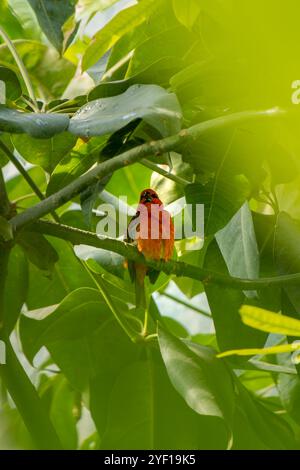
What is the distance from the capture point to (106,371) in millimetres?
1054

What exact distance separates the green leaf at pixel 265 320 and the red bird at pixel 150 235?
544 mm

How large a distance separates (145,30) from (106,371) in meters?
0.47

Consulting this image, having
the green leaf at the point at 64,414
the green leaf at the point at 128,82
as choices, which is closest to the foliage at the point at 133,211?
the green leaf at the point at 128,82

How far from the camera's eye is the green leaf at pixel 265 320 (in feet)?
1.04

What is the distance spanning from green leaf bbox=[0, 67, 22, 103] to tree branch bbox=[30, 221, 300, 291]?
146 mm

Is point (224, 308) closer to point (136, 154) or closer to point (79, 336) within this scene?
point (79, 336)

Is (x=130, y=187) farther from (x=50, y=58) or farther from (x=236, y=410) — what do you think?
(x=236, y=410)

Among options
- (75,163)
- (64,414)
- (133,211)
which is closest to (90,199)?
(75,163)

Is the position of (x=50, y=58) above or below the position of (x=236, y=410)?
above

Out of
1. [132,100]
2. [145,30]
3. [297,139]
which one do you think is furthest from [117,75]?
[297,139]

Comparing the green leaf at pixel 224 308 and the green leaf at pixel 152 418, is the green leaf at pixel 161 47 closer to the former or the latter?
the green leaf at pixel 224 308

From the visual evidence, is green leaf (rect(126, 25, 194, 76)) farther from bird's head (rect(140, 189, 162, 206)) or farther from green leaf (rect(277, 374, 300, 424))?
green leaf (rect(277, 374, 300, 424))

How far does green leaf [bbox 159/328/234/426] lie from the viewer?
77 cm

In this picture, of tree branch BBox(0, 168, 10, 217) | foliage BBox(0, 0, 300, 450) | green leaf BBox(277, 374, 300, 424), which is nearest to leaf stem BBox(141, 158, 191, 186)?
foliage BBox(0, 0, 300, 450)
